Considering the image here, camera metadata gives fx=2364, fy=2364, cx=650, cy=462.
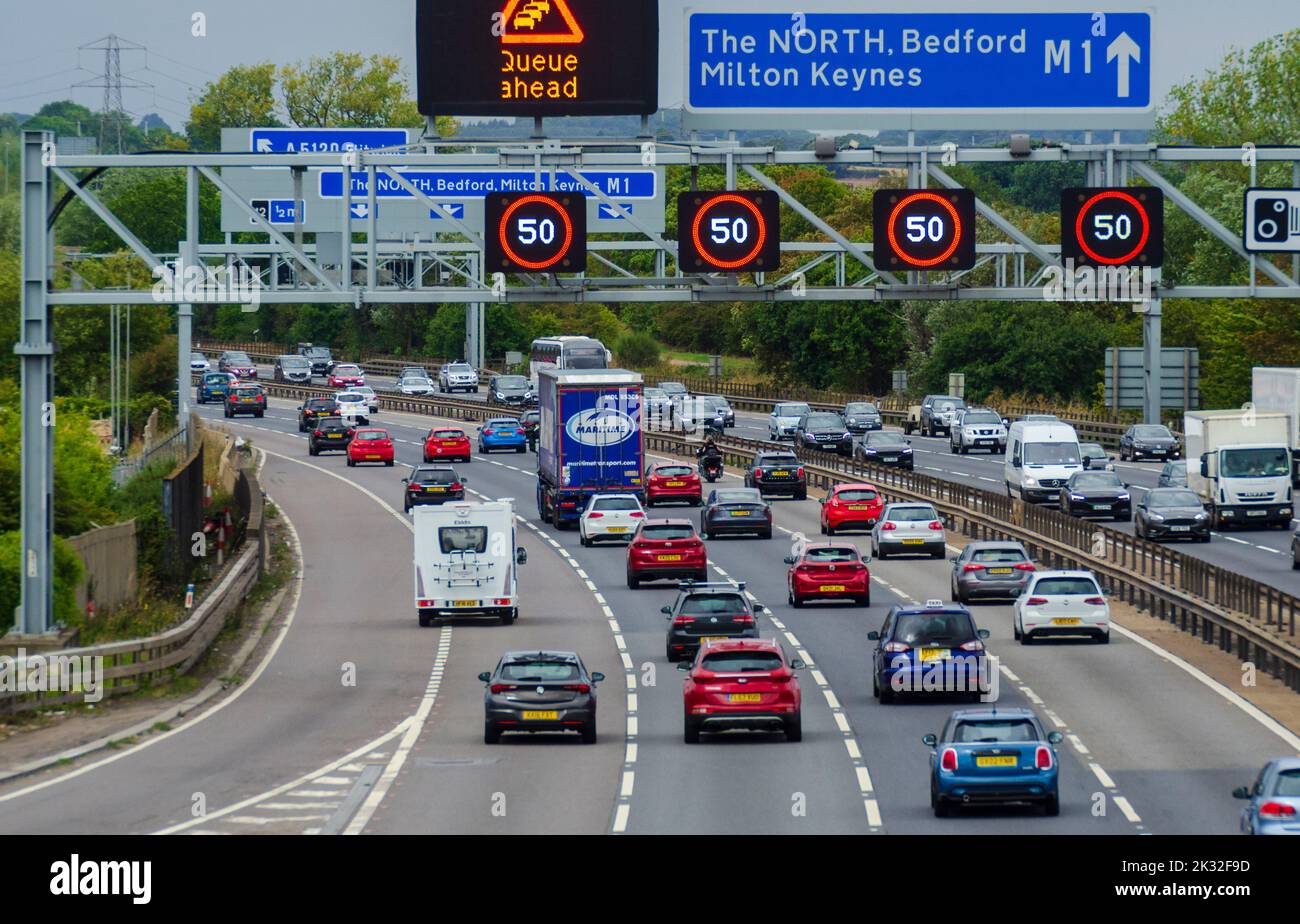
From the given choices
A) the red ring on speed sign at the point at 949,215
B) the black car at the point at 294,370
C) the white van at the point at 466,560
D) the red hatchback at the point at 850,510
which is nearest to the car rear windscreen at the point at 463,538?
the white van at the point at 466,560

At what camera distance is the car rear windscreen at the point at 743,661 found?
104 feet

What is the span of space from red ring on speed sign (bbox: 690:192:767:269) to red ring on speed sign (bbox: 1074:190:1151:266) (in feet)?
15.3

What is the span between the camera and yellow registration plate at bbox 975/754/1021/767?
83.1 feet

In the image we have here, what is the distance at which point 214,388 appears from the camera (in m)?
126

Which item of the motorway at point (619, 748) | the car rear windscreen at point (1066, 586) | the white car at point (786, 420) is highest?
the white car at point (786, 420)

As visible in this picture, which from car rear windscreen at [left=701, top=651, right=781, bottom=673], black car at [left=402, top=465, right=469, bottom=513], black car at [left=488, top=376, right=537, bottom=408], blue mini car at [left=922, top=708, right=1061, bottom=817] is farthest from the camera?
black car at [left=488, top=376, right=537, bottom=408]

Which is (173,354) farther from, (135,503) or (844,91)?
(844,91)

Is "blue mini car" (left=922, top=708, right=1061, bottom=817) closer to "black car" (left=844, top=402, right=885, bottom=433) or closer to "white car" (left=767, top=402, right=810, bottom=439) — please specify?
"white car" (left=767, top=402, right=810, bottom=439)

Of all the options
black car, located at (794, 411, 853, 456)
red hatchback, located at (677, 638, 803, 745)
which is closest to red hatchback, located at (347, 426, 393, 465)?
black car, located at (794, 411, 853, 456)

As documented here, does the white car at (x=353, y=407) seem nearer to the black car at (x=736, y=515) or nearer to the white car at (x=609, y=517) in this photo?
the white car at (x=609, y=517)

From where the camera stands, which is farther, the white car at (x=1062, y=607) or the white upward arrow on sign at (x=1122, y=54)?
the white car at (x=1062, y=607)

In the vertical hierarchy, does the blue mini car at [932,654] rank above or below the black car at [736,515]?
below

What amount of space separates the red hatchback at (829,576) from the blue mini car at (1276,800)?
26.9 metres

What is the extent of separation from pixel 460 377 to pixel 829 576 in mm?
82745
